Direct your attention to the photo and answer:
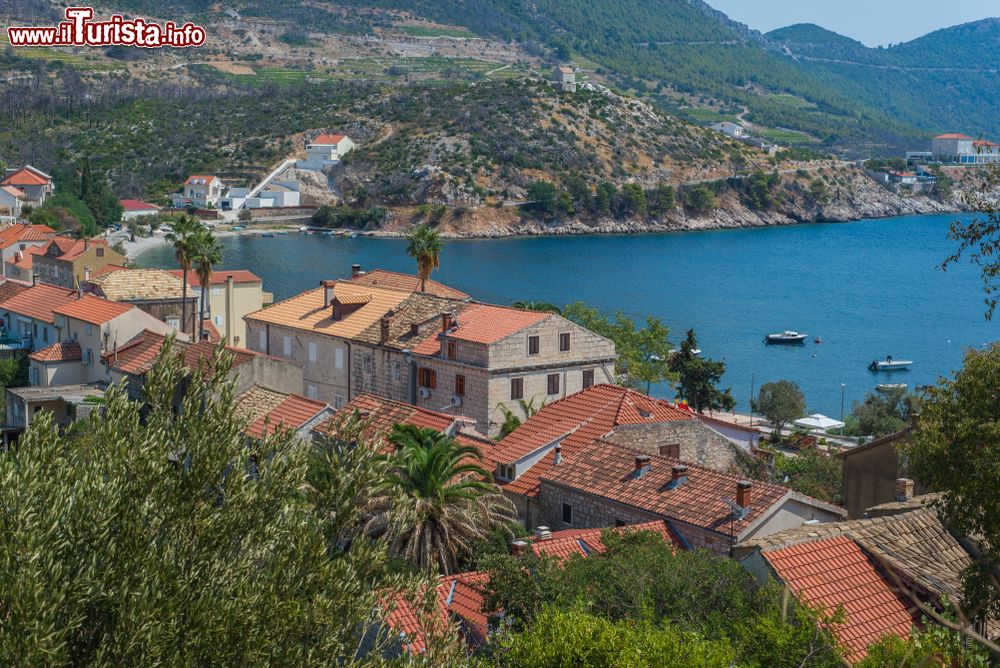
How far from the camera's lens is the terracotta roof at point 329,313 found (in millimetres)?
47250

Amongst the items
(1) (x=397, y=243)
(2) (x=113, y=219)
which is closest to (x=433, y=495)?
(2) (x=113, y=219)

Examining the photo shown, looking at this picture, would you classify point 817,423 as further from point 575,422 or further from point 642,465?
point 642,465

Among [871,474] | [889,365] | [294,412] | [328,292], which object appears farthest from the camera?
[889,365]

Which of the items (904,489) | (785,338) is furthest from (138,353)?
(785,338)

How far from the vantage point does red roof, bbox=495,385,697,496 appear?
104 ft

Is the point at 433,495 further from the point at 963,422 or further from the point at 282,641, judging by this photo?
the point at 282,641

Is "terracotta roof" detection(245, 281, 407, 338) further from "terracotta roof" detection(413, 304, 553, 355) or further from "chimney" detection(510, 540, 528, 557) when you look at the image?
"chimney" detection(510, 540, 528, 557)

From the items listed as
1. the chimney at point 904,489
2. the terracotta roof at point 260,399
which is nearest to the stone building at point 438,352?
the terracotta roof at point 260,399

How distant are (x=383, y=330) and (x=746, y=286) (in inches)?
3945

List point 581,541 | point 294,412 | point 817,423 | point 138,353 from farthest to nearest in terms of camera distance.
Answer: point 817,423, point 138,353, point 294,412, point 581,541

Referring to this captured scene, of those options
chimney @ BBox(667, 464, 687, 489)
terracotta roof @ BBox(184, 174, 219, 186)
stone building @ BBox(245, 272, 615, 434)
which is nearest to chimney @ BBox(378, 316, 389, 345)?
stone building @ BBox(245, 272, 615, 434)

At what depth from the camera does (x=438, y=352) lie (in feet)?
142

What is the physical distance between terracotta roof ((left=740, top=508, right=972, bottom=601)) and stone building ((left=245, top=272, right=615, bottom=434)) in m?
18.8

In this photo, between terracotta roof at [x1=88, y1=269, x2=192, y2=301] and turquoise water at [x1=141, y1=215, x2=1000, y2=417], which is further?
turquoise water at [x1=141, y1=215, x2=1000, y2=417]
